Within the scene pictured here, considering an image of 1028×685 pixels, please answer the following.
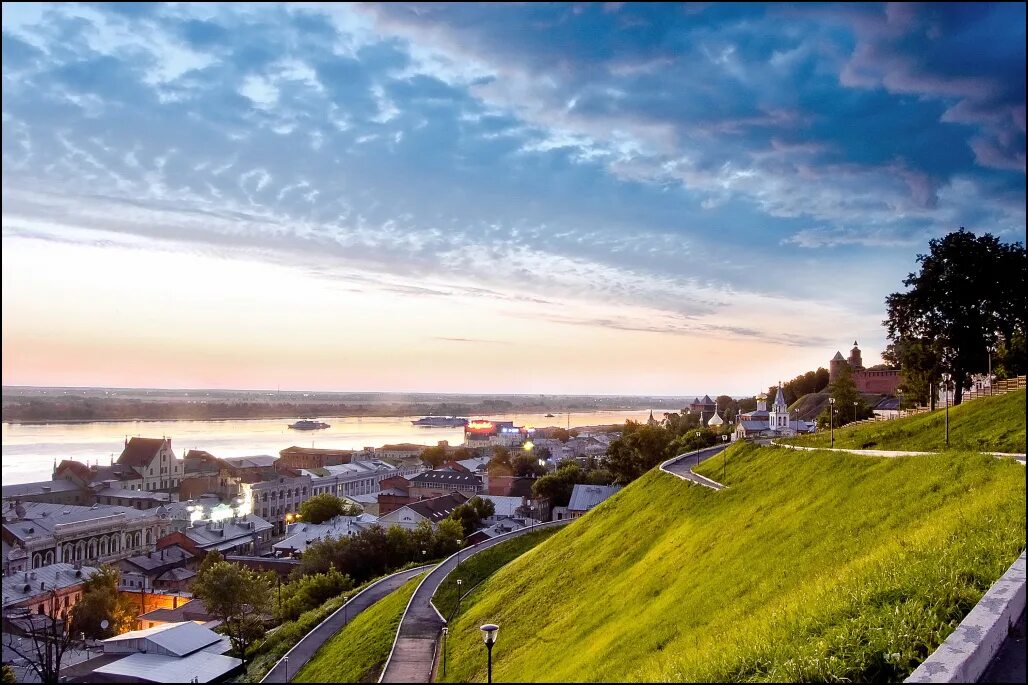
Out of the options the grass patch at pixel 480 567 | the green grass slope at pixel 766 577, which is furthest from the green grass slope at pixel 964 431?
the grass patch at pixel 480 567

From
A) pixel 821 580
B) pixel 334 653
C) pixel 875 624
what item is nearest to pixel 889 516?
pixel 821 580

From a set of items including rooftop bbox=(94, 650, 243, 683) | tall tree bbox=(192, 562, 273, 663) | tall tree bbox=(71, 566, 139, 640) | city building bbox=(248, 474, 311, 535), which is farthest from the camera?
city building bbox=(248, 474, 311, 535)

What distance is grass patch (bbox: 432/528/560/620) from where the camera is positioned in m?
27.0

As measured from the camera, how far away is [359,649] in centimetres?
2319

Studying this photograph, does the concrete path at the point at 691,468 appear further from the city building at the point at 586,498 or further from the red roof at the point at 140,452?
the red roof at the point at 140,452

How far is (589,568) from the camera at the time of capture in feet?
75.8

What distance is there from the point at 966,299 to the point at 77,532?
6010cm

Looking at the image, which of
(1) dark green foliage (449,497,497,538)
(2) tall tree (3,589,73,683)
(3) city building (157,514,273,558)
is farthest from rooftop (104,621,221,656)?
(1) dark green foliage (449,497,497,538)

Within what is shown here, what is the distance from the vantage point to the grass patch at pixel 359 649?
835 inches

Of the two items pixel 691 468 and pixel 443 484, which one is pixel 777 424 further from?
pixel 691 468

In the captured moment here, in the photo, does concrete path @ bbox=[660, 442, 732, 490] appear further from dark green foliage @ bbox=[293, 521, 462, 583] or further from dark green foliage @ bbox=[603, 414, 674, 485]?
dark green foliage @ bbox=[603, 414, 674, 485]

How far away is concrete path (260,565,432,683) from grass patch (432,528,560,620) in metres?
3.52

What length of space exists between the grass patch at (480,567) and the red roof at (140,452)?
6651cm

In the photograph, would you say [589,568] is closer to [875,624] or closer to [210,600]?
[875,624]
